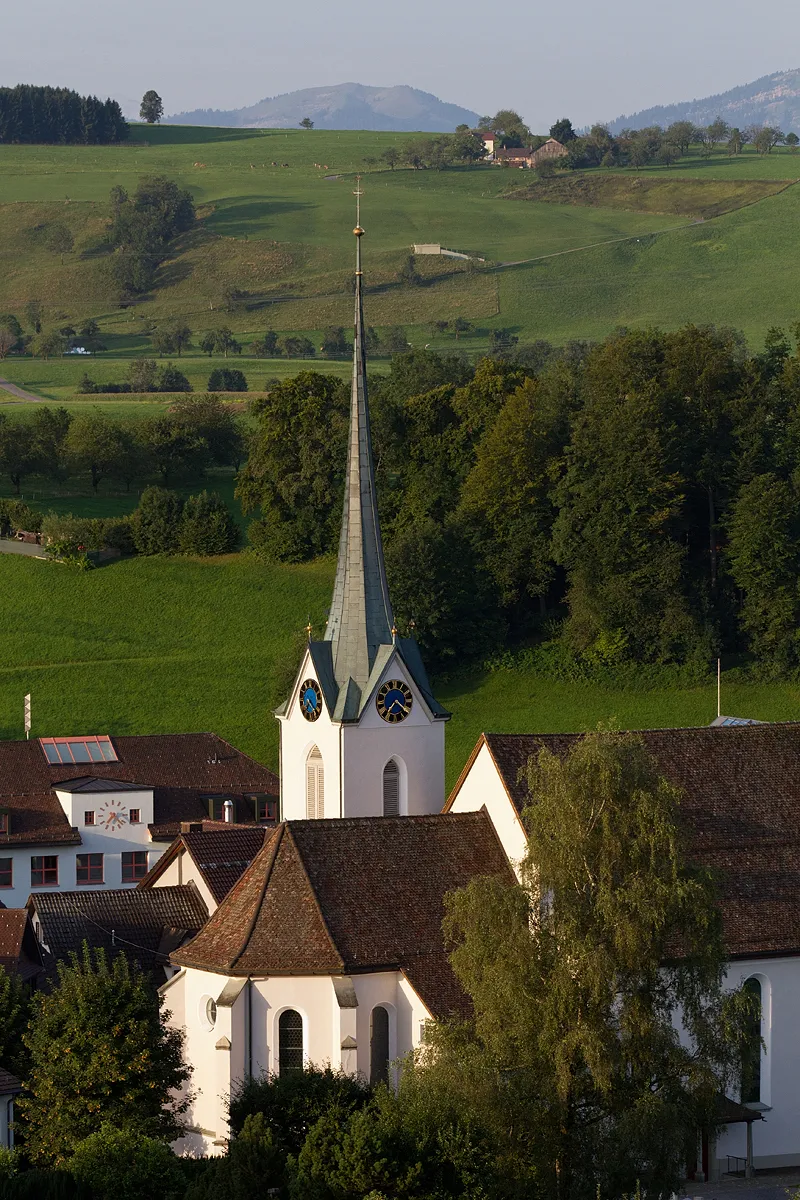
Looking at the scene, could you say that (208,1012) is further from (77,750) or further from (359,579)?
(77,750)

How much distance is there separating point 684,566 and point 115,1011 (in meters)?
62.3

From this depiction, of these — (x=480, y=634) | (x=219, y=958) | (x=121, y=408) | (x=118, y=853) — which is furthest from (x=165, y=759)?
(x=121, y=408)

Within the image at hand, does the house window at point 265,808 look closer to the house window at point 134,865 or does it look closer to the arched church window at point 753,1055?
the house window at point 134,865

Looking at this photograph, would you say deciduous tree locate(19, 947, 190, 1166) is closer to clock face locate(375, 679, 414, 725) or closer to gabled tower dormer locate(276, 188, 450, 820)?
gabled tower dormer locate(276, 188, 450, 820)

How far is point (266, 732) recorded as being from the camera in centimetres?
9175

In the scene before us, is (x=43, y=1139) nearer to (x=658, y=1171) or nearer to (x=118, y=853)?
(x=658, y=1171)

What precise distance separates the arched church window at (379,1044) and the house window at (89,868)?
34142 mm

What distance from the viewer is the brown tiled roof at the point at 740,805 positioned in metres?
47.6

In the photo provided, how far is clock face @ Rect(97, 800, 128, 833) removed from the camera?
7900 centimetres

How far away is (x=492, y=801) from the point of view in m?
48.8

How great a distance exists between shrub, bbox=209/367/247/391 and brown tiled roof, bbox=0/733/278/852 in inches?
3487

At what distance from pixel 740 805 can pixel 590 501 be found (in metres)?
51.8

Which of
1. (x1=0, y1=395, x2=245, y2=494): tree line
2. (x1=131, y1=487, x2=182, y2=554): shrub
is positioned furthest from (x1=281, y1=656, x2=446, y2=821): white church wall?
(x1=0, y1=395, x2=245, y2=494): tree line

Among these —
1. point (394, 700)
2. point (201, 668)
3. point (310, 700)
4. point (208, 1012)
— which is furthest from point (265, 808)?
point (208, 1012)
